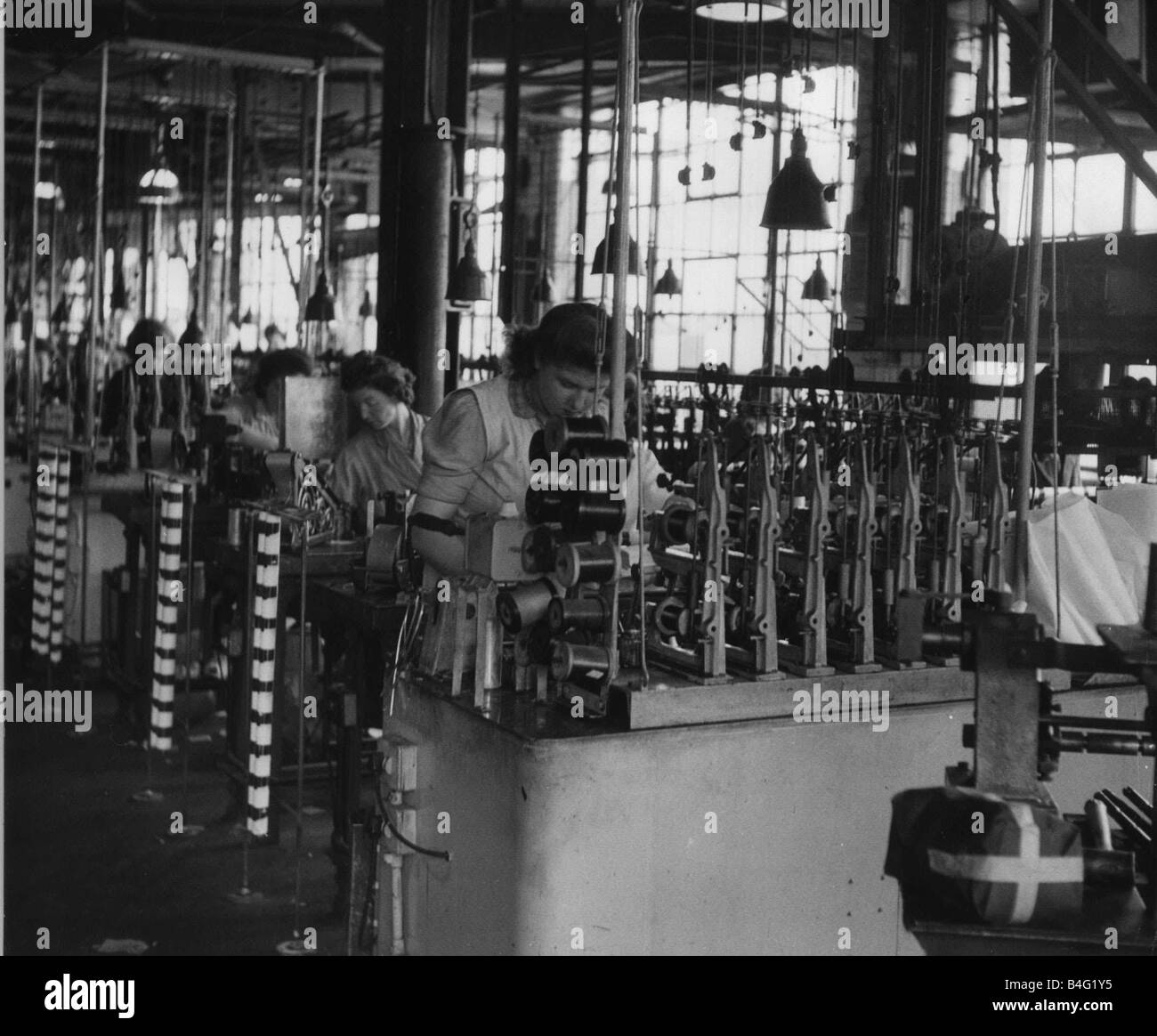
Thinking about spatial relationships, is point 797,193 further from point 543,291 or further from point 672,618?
point 543,291

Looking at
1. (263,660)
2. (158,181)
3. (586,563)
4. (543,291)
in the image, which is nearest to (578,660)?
(586,563)

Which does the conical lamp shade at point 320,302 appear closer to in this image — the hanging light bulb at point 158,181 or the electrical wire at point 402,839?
the hanging light bulb at point 158,181

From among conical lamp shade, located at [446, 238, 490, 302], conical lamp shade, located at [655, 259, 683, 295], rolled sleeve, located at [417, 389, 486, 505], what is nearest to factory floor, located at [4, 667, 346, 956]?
rolled sleeve, located at [417, 389, 486, 505]

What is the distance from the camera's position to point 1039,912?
1.66m

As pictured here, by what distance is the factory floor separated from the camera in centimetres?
431

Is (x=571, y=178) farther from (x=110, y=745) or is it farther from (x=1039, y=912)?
(x=1039, y=912)

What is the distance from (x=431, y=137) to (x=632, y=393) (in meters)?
4.24

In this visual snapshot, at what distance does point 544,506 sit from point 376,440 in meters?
3.24

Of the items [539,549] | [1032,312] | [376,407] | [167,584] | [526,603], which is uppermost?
[1032,312]

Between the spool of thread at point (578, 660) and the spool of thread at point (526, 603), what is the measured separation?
79mm

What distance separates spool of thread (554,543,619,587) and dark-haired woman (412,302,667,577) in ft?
2.10

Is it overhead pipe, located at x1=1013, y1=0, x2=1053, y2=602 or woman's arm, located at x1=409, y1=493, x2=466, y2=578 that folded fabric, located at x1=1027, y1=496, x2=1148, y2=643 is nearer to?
overhead pipe, located at x1=1013, y1=0, x2=1053, y2=602

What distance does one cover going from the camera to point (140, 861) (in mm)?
4930

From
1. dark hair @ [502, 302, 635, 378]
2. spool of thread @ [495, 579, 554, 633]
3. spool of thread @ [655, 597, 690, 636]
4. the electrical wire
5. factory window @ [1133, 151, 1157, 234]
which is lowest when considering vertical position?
the electrical wire
